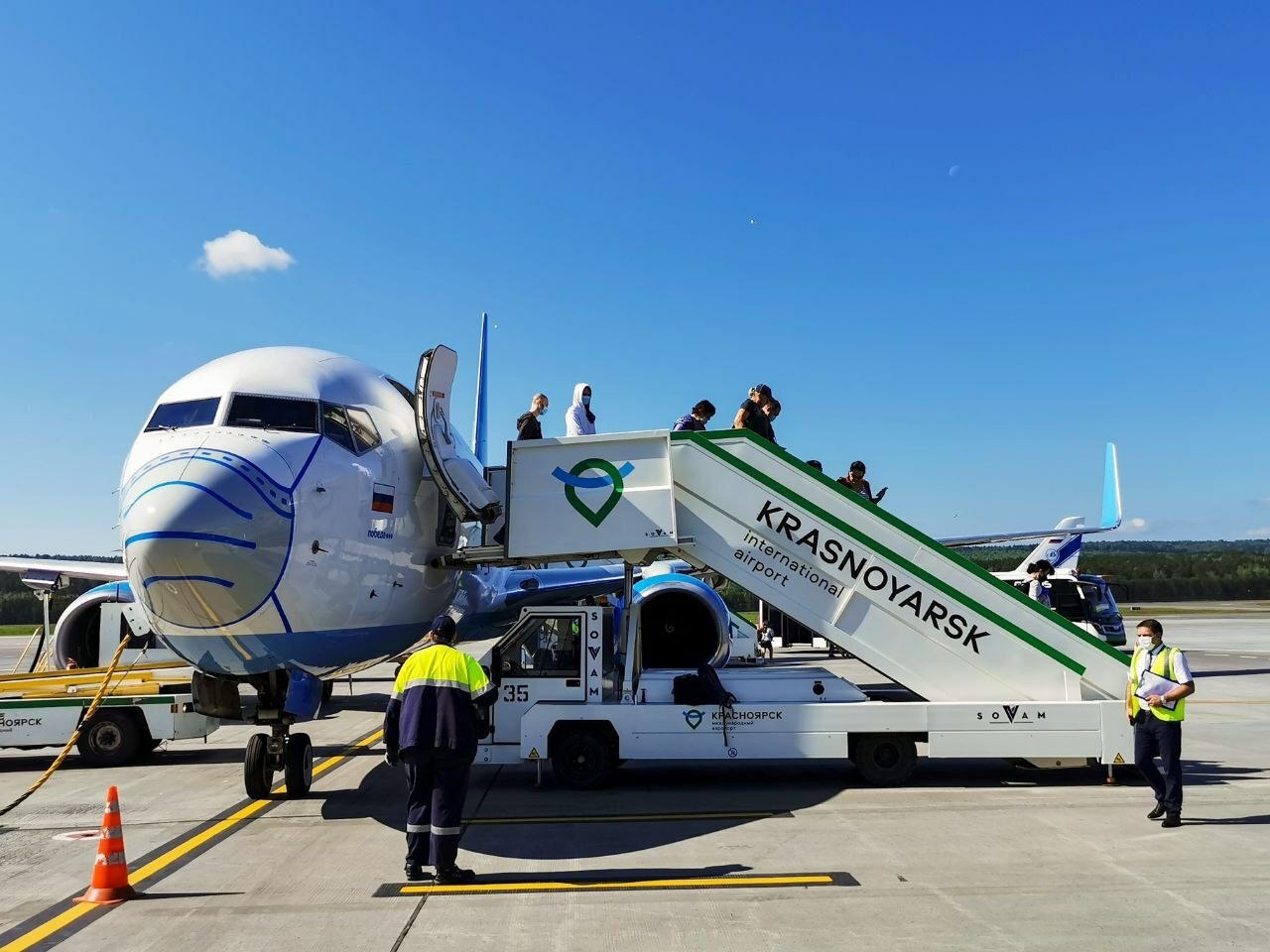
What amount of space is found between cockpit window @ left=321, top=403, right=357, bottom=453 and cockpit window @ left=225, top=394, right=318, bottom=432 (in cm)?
10

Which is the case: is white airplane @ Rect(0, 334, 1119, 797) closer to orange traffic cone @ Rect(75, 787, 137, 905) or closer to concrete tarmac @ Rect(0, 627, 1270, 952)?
concrete tarmac @ Rect(0, 627, 1270, 952)

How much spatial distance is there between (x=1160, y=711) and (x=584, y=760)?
513 centimetres

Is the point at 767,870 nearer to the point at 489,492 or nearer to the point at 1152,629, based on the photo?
the point at 1152,629

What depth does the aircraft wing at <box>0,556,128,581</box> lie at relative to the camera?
58.9ft

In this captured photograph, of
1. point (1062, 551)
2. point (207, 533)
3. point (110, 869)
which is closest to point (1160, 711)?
point (207, 533)

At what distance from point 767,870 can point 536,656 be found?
12.8 ft

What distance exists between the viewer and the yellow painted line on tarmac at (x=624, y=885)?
254 inches

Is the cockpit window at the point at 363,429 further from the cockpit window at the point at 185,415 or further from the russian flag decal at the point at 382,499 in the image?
the cockpit window at the point at 185,415

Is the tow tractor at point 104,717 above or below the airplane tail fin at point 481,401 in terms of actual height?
below

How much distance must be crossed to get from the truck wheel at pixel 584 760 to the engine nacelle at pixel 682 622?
3.24m

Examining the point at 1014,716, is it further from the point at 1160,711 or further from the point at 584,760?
the point at 584,760

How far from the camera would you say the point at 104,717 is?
12.7 meters

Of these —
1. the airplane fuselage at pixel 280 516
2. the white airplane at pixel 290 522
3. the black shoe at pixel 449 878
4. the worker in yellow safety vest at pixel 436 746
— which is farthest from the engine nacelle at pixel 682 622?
the black shoe at pixel 449 878

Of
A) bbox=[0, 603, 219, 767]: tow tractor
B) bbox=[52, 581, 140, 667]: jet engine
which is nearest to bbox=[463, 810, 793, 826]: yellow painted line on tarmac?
bbox=[0, 603, 219, 767]: tow tractor
